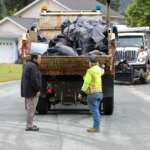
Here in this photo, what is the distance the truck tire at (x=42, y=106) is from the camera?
17266 millimetres

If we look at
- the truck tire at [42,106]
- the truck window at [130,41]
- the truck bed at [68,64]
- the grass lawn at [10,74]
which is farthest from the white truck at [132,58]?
the truck bed at [68,64]

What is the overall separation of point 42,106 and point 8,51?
52934 mm

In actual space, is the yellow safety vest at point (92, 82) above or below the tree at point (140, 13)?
below

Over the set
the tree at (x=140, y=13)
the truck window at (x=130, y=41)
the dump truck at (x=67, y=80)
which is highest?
the tree at (x=140, y=13)

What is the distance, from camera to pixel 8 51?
229ft

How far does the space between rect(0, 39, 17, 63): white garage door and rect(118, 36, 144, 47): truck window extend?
3678cm

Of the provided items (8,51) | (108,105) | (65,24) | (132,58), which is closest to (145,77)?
(132,58)

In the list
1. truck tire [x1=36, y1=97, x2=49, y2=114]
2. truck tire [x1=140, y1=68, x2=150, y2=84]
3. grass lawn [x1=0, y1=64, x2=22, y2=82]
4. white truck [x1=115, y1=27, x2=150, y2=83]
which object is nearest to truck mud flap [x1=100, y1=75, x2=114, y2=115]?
truck tire [x1=36, y1=97, x2=49, y2=114]

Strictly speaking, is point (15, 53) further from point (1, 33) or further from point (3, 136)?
point (3, 136)

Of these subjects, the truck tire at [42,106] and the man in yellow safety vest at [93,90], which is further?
the truck tire at [42,106]

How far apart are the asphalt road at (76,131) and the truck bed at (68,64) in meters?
1.17

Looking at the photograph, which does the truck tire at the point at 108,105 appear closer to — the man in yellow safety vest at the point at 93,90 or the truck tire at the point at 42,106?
the truck tire at the point at 42,106

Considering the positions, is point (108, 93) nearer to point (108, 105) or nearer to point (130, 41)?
point (108, 105)

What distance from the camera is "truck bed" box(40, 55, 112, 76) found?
1623 cm
